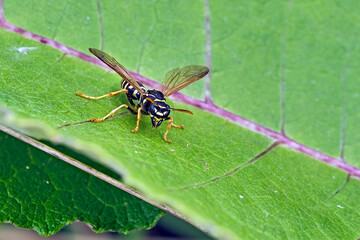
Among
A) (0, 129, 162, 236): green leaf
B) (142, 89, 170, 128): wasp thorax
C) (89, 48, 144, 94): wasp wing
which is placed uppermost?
(89, 48, 144, 94): wasp wing

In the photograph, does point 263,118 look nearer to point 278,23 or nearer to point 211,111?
point 211,111

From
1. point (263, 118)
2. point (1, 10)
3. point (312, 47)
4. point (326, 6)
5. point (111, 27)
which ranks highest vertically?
point (1, 10)

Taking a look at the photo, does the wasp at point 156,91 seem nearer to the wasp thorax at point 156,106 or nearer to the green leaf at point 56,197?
the wasp thorax at point 156,106

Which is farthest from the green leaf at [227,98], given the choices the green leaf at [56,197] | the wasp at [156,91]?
the green leaf at [56,197]

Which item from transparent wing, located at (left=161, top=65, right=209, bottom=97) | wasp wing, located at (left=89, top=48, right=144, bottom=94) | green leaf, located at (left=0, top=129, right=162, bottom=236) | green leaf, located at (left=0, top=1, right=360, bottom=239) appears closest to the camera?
green leaf, located at (left=0, top=1, right=360, bottom=239)

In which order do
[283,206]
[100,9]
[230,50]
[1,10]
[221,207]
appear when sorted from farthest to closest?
[230,50]
[100,9]
[1,10]
[283,206]
[221,207]

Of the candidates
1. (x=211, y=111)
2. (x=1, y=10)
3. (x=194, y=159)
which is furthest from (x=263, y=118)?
(x=1, y=10)

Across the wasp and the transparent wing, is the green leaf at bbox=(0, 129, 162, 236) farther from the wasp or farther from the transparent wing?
the transparent wing

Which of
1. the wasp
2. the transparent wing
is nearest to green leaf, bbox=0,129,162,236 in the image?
the wasp
